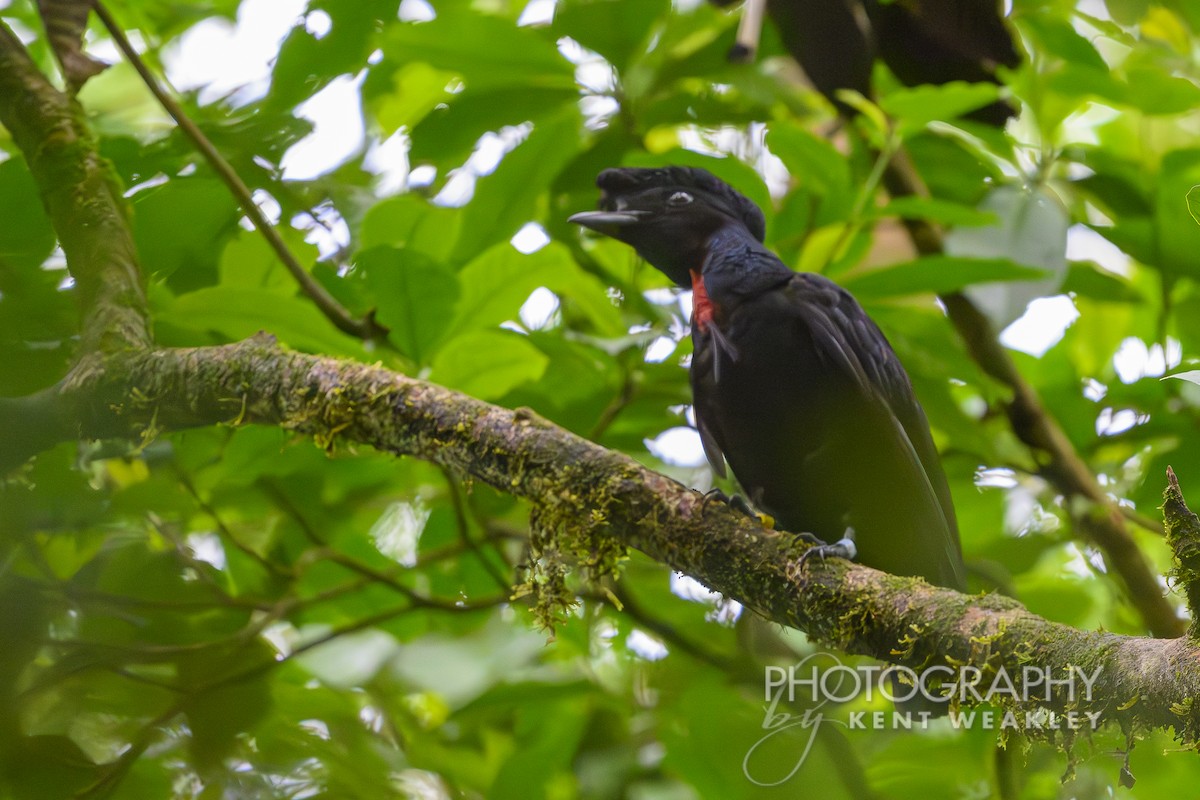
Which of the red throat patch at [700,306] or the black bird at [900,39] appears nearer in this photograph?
the red throat patch at [700,306]

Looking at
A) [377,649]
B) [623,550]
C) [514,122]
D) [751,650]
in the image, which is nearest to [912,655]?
[623,550]

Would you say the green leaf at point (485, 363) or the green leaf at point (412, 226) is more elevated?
the green leaf at point (412, 226)

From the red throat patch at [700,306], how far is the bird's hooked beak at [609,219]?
0.64 feet

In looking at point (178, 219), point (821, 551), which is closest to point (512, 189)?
point (178, 219)

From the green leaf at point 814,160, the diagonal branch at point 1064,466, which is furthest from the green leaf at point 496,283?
the diagonal branch at point 1064,466

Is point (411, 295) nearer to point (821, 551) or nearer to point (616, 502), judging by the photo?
point (616, 502)

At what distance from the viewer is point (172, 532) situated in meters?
1.93

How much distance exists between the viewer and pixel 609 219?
2148 millimetres

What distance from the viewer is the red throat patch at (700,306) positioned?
211 cm

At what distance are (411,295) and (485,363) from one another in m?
0.21

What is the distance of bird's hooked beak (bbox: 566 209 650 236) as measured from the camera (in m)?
2.14

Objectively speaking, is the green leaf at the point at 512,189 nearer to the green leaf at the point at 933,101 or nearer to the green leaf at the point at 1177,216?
the green leaf at the point at 933,101

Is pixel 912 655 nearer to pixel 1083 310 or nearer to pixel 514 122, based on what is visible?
pixel 514 122

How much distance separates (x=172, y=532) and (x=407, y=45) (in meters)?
Answer: 1.14
